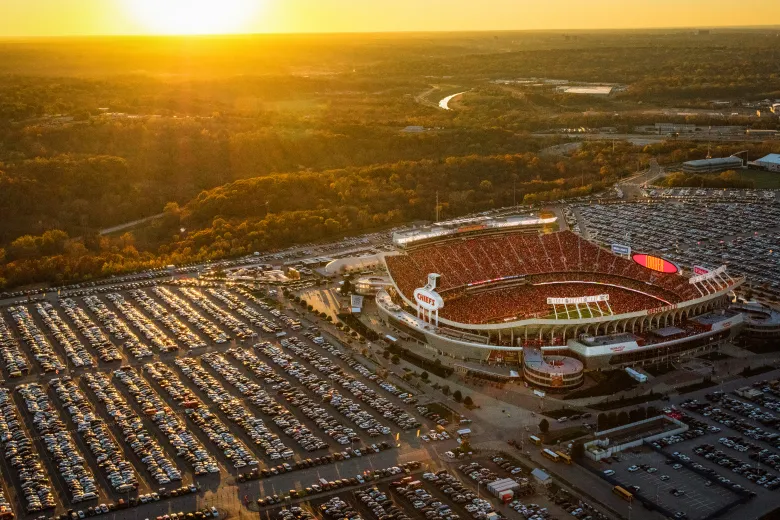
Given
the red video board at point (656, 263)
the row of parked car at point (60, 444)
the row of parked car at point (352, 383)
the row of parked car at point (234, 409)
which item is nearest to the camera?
→ the row of parked car at point (60, 444)

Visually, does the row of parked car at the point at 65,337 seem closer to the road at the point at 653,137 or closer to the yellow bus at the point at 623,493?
the yellow bus at the point at 623,493

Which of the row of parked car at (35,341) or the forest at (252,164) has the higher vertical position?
the forest at (252,164)

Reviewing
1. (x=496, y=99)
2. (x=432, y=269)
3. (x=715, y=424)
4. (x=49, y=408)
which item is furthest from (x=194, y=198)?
(x=496, y=99)

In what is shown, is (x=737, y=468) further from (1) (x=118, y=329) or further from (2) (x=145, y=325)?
(1) (x=118, y=329)

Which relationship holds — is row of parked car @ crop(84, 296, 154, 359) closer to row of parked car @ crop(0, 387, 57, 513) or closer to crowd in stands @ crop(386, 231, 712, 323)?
row of parked car @ crop(0, 387, 57, 513)

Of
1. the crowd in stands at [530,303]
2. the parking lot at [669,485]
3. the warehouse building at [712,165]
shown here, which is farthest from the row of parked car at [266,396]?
the warehouse building at [712,165]
